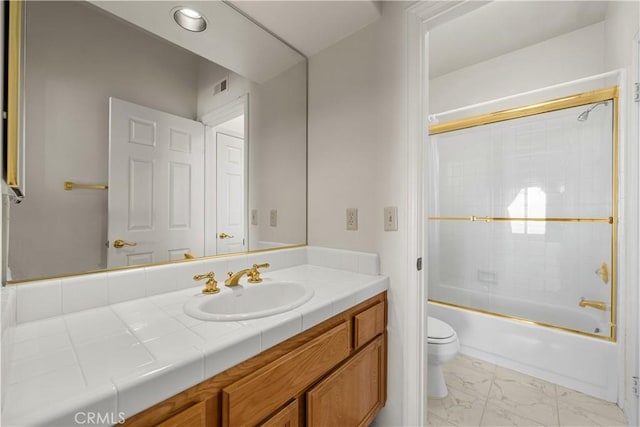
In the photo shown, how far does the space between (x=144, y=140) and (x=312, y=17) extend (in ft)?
3.33

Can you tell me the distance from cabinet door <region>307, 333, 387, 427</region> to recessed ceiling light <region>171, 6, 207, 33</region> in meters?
1.55

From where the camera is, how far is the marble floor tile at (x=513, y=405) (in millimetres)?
1465

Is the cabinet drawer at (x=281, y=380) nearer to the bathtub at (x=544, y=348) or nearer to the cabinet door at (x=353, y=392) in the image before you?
the cabinet door at (x=353, y=392)

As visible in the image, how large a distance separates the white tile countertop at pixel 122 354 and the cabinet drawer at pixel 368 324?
19 cm

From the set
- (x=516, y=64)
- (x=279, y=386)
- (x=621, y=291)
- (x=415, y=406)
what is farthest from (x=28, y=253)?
(x=516, y=64)

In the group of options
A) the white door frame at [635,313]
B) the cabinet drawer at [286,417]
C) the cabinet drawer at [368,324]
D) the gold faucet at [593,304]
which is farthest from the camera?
the gold faucet at [593,304]

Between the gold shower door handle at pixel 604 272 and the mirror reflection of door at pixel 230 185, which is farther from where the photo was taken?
the gold shower door handle at pixel 604 272

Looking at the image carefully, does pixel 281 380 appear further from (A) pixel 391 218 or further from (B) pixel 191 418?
(A) pixel 391 218

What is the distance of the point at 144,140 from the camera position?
1061 mm

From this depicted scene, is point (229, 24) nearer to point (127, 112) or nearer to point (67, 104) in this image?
point (127, 112)

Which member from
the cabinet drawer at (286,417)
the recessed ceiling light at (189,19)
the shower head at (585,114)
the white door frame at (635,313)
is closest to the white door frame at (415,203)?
the cabinet drawer at (286,417)

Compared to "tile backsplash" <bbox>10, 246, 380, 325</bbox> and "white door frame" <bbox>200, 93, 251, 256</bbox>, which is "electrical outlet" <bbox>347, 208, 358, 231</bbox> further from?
"white door frame" <bbox>200, 93, 251, 256</bbox>

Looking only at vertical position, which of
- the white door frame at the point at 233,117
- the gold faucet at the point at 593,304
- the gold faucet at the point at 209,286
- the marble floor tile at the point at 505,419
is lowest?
the marble floor tile at the point at 505,419

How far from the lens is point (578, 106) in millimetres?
1964
